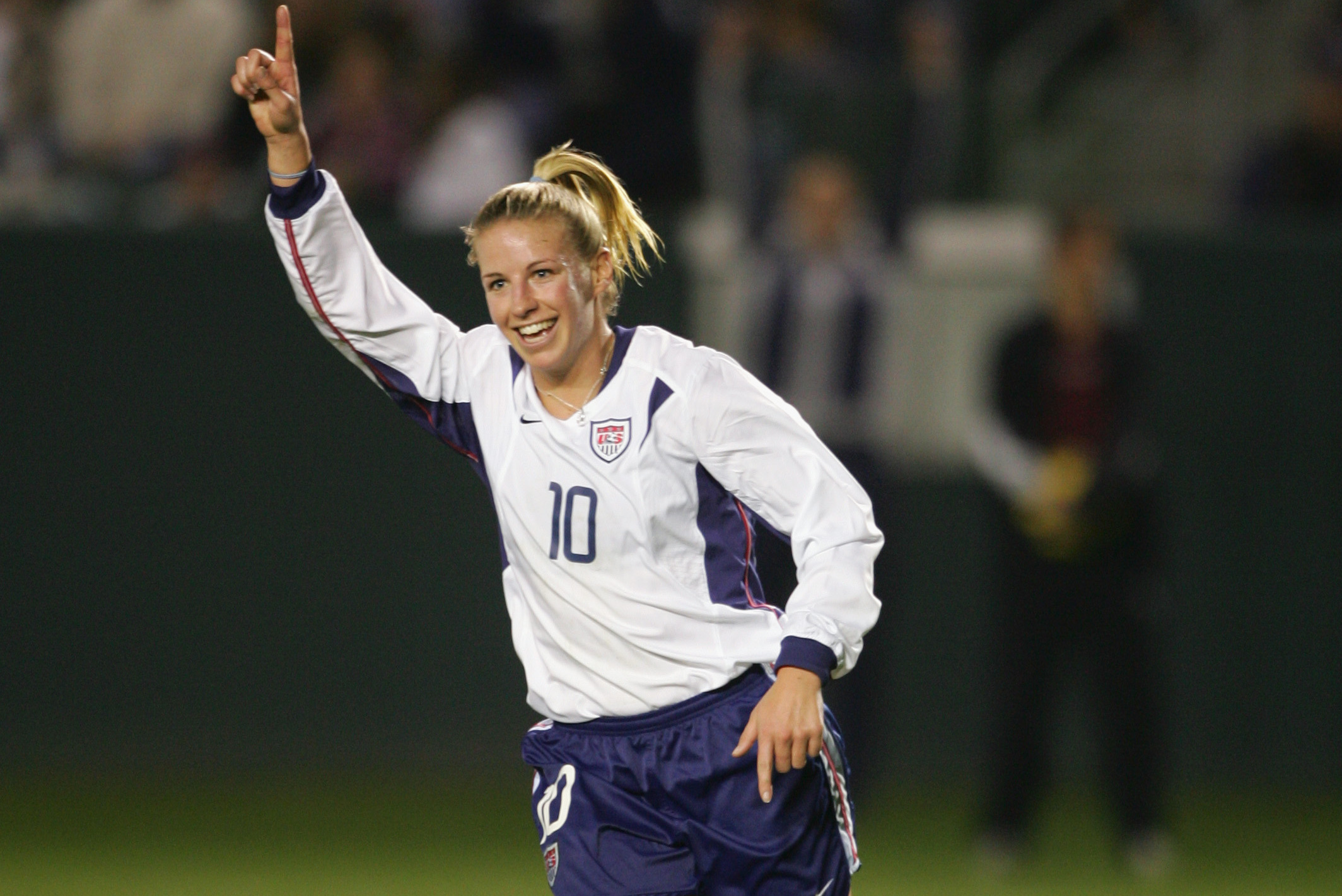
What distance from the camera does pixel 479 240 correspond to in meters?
3.72

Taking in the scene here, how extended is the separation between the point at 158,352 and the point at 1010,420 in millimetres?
3959

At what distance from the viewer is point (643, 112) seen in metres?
9.27

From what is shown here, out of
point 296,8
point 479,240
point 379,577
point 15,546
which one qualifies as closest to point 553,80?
point 296,8

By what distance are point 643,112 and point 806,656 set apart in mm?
6173

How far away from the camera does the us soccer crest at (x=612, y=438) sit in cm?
366

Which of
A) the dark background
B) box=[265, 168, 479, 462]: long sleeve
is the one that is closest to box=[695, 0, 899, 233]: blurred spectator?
the dark background

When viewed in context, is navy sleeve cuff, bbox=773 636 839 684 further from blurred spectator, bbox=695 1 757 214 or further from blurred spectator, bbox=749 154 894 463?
blurred spectator, bbox=695 1 757 214

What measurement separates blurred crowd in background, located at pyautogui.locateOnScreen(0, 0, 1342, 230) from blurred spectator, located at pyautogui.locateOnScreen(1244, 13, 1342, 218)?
13 millimetres

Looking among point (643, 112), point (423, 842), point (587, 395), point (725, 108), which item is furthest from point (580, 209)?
point (643, 112)

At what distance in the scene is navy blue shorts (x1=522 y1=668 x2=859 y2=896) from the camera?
12.1 feet

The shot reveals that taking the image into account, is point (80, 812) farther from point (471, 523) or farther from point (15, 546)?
point (471, 523)

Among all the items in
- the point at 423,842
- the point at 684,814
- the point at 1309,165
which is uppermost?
the point at 1309,165

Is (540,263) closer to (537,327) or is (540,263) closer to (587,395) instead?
(537,327)

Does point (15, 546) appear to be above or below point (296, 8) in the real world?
below
